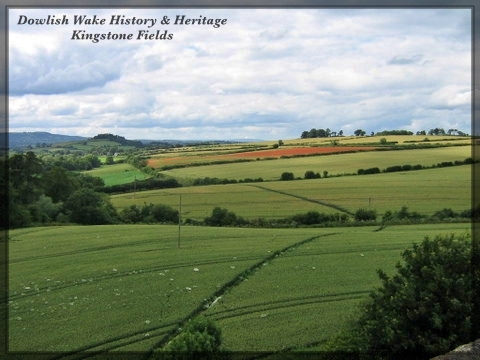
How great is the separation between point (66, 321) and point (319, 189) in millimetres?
42257

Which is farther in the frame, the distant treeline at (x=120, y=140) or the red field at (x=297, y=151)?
the red field at (x=297, y=151)

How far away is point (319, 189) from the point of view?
185 ft

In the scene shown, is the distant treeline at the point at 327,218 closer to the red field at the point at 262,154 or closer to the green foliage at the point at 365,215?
the green foliage at the point at 365,215

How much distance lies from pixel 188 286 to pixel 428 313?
10724mm

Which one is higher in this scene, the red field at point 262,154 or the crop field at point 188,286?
the red field at point 262,154

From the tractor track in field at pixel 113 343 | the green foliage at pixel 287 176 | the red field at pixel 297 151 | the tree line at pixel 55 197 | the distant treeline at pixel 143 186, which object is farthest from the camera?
the red field at pixel 297 151

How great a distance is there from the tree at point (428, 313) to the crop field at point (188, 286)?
2.75 meters

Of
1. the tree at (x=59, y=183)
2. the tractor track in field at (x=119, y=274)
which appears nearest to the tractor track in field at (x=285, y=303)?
the tractor track in field at (x=119, y=274)

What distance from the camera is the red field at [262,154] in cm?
6754

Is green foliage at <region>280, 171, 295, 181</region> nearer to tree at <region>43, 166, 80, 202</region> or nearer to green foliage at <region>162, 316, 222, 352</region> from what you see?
tree at <region>43, 166, 80, 202</region>

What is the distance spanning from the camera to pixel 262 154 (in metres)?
74.4

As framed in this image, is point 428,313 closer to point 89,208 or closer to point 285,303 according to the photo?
point 285,303

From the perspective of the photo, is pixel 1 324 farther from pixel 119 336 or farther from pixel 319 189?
pixel 319 189

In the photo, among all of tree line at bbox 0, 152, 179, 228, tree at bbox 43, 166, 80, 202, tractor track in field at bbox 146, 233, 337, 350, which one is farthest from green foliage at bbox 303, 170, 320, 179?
tractor track in field at bbox 146, 233, 337, 350
